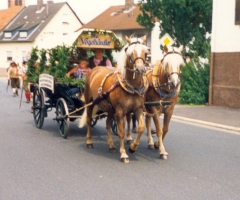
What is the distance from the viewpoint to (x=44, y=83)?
10883mm

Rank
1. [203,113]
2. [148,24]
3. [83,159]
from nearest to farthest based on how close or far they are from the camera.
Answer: [83,159], [203,113], [148,24]

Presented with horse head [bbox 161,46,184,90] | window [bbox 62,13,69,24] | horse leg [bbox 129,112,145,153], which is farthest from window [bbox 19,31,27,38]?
horse head [bbox 161,46,184,90]

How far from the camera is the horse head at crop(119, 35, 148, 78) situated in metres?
6.96

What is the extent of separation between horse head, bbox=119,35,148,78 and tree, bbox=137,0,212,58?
13507 millimetres

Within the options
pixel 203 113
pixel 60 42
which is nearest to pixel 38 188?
pixel 60 42

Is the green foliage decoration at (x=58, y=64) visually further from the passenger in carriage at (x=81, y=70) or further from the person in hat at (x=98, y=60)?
the person in hat at (x=98, y=60)

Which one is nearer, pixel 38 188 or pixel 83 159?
pixel 38 188

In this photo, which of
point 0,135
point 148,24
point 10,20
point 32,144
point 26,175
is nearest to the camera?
point 26,175

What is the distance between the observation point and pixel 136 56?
707cm

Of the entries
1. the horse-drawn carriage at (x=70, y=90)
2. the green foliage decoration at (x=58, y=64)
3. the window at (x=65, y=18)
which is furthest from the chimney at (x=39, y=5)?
the horse-drawn carriage at (x=70, y=90)

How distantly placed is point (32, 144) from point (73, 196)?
3.80m

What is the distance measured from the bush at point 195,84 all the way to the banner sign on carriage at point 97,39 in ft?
24.5

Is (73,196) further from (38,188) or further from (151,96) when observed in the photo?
(151,96)

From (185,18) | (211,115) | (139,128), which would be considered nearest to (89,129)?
(139,128)
